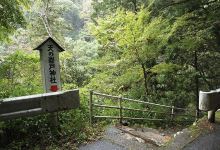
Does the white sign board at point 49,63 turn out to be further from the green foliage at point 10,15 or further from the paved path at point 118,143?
the green foliage at point 10,15

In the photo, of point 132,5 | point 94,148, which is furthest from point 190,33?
point 94,148

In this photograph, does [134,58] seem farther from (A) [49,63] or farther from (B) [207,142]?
(B) [207,142]

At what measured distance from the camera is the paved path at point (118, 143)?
22.9 feet

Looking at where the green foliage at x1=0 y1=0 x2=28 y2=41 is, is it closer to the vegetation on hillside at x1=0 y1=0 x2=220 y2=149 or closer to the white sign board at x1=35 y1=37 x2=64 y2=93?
the vegetation on hillside at x1=0 y1=0 x2=220 y2=149

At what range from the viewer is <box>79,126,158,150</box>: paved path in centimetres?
696

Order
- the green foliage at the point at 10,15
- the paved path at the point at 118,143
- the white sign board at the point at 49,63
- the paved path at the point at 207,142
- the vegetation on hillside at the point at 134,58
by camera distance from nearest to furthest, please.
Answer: the paved path at the point at 207,142
the paved path at the point at 118,143
the white sign board at the point at 49,63
the vegetation on hillside at the point at 134,58
the green foliage at the point at 10,15

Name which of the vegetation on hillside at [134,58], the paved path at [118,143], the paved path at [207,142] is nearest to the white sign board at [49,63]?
the vegetation on hillside at [134,58]

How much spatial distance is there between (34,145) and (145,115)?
7001 mm

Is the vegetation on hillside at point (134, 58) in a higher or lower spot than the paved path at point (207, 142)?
higher

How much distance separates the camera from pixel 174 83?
670 inches

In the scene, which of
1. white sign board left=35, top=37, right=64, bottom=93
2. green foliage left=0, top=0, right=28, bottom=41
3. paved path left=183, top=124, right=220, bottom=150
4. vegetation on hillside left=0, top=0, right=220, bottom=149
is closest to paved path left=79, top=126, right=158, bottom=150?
vegetation on hillside left=0, top=0, right=220, bottom=149

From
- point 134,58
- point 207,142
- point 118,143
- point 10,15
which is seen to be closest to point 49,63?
point 118,143

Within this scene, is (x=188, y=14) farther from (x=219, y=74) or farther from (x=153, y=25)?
(x=219, y=74)

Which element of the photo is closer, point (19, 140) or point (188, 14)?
point (19, 140)
